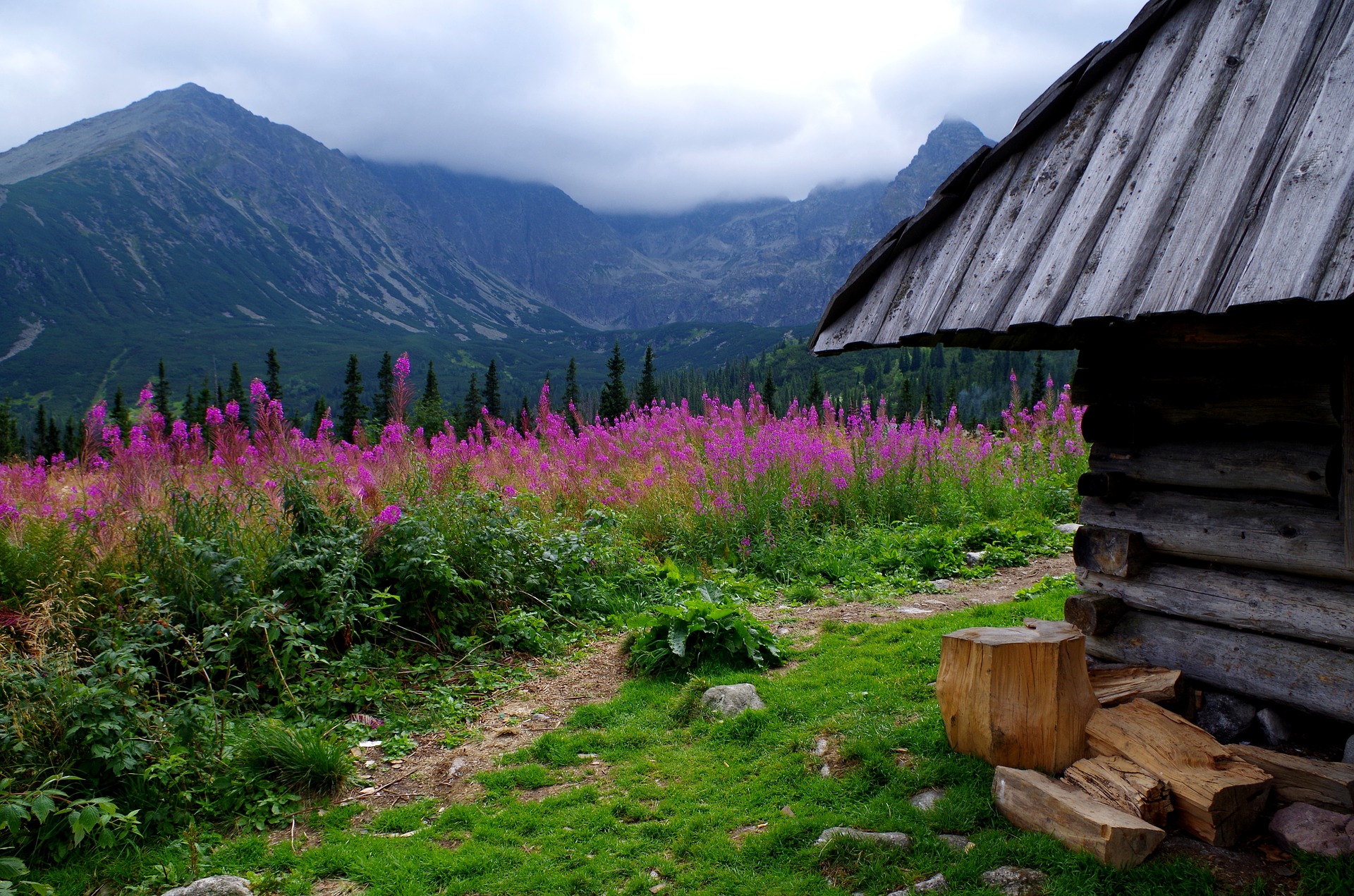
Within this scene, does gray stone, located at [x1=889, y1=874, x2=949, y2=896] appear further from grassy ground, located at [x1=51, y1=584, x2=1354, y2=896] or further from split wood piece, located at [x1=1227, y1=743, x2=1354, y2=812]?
split wood piece, located at [x1=1227, y1=743, x2=1354, y2=812]

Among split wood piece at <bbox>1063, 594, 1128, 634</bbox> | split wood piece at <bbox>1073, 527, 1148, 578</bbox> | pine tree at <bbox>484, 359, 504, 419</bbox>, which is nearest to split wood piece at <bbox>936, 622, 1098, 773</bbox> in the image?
split wood piece at <bbox>1063, 594, 1128, 634</bbox>

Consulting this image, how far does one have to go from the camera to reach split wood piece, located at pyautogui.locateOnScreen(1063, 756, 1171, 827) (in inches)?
125

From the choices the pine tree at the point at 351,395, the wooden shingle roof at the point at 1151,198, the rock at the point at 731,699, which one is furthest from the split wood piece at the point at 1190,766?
the pine tree at the point at 351,395

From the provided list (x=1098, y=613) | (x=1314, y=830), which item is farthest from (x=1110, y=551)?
(x=1314, y=830)

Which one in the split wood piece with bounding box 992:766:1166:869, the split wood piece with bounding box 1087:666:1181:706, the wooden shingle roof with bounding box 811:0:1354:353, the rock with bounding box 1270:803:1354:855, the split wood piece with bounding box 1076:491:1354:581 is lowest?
the split wood piece with bounding box 992:766:1166:869

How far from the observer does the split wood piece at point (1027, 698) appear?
3.62 metres

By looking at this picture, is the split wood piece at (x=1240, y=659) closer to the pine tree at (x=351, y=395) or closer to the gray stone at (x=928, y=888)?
the gray stone at (x=928, y=888)

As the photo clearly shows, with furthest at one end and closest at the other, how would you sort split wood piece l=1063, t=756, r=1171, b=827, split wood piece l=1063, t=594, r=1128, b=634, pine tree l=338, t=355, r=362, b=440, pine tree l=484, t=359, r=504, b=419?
pine tree l=484, t=359, r=504, b=419
pine tree l=338, t=355, r=362, b=440
split wood piece l=1063, t=594, r=1128, b=634
split wood piece l=1063, t=756, r=1171, b=827

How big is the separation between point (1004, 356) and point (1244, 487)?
122m

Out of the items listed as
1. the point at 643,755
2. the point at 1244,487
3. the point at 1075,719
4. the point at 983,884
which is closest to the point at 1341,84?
the point at 1244,487

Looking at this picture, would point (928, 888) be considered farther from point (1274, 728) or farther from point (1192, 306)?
point (1192, 306)

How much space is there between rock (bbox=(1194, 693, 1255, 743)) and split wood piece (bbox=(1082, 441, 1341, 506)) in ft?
3.46

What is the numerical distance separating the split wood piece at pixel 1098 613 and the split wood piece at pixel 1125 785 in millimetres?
866

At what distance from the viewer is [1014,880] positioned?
307 cm
